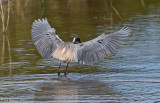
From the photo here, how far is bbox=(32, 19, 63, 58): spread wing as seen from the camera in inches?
388

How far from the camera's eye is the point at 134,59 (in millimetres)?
11070

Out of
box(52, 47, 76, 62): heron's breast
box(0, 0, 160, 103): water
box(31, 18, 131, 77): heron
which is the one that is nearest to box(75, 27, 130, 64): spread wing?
box(31, 18, 131, 77): heron

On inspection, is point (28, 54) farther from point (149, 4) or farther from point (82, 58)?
point (149, 4)

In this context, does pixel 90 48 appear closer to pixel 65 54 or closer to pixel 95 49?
pixel 95 49

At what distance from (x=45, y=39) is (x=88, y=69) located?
4.03 feet

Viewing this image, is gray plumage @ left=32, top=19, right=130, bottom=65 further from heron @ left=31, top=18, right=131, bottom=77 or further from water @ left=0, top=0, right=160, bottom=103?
water @ left=0, top=0, right=160, bottom=103

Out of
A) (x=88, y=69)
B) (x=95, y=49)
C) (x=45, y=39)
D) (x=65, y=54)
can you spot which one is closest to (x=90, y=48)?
(x=95, y=49)

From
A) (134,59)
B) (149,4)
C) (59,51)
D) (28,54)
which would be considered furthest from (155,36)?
(149,4)

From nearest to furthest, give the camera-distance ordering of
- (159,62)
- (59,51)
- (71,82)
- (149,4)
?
1. (71,82)
2. (59,51)
3. (159,62)
4. (149,4)

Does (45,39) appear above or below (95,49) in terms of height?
above

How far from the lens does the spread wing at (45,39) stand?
9.87 meters

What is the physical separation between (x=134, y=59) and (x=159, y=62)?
2.40 ft

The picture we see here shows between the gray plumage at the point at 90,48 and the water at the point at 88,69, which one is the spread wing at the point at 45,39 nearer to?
the gray plumage at the point at 90,48

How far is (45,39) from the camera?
33.1ft
